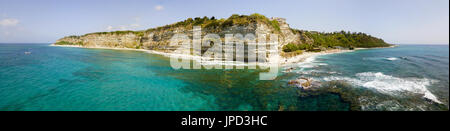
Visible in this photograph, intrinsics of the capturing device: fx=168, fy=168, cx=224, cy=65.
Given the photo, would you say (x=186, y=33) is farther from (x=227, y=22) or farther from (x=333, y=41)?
A: (x=333, y=41)

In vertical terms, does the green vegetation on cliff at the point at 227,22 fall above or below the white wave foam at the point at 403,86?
above

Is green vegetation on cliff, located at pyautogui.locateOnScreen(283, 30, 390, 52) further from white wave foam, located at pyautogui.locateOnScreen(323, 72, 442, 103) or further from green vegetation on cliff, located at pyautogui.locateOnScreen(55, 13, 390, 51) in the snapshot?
white wave foam, located at pyautogui.locateOnScreen(323, 72, 442, 103)

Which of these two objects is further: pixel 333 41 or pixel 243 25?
pixel 333 41

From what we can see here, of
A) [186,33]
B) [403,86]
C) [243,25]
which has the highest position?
[186,33]

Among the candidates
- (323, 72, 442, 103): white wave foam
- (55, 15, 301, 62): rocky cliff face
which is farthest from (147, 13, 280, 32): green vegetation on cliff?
(323, 72, 442, 103): white wave foam

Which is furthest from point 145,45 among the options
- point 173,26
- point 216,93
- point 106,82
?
point 216,93

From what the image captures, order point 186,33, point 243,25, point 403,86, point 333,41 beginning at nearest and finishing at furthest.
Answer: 1. point 403,86
2. point 243,25
3. point 186,33
4. point 333,41

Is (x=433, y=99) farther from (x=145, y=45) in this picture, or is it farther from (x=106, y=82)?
(x=145, y=45)

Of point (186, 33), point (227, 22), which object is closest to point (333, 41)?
point (227, 22)

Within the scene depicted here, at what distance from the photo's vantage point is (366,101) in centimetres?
1366

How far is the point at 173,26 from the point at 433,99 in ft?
235

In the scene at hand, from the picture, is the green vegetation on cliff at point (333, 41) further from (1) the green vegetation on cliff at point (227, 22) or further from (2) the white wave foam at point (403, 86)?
(2) the white wave foam at point (403, 86)

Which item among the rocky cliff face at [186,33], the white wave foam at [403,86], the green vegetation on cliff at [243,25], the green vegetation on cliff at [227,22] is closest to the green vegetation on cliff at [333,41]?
the green vegetation on cliff at [243,25]

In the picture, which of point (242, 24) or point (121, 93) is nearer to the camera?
point (121, 93)
